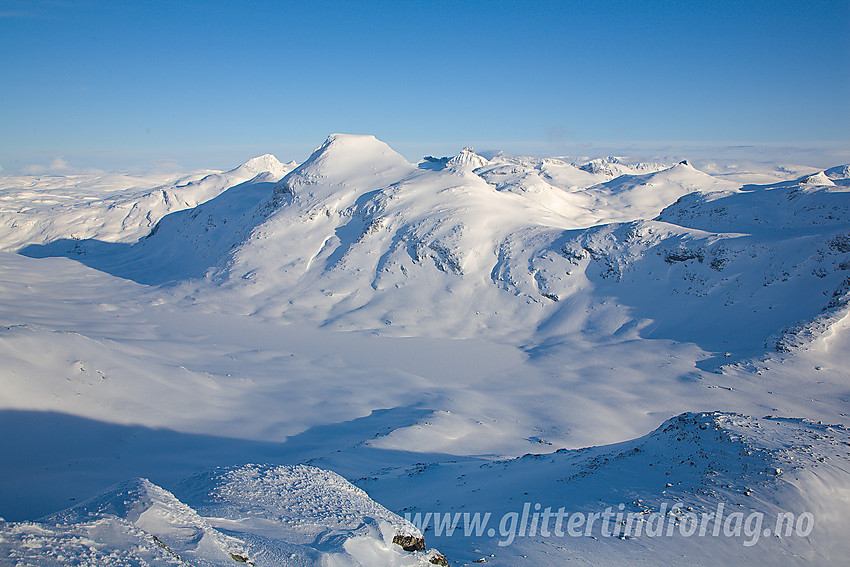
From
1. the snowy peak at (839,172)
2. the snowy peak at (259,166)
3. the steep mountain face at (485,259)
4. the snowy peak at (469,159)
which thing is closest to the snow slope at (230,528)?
the steep mountain face at (485,259)

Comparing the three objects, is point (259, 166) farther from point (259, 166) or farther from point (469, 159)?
point (469, 159)

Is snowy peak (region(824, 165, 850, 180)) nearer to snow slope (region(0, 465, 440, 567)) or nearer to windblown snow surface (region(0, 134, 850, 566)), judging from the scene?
windblown snow surface (region(0, 134, 850, 566))

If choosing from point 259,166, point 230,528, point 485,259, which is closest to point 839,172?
point 485,259

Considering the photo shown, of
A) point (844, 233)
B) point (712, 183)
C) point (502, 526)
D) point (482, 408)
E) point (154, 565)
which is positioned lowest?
point (482, 408)

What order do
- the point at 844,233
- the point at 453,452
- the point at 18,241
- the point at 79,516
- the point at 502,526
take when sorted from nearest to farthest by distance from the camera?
the point at 79,516
the point at 502,526
the point at 453,452
the point at 844,233
the point at 18,241

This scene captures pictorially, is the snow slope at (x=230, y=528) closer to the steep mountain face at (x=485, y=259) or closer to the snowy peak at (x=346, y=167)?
the steep mountain face at (x=485, y=259)

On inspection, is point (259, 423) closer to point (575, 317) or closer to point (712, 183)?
point (575, 317)

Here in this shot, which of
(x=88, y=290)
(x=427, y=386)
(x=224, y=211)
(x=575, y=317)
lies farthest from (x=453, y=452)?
(x=224, y=211)
